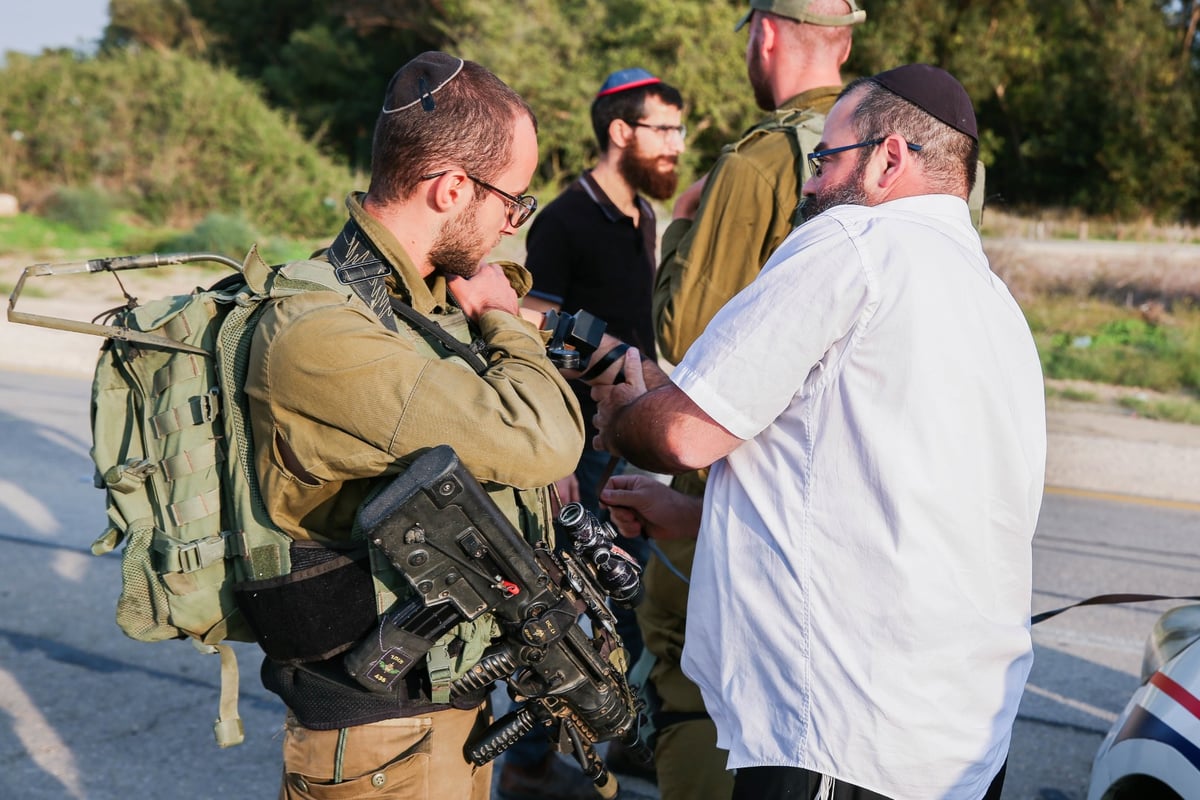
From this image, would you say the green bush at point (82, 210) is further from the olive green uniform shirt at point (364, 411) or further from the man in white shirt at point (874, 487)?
the man in white shirt at point (874, 487)

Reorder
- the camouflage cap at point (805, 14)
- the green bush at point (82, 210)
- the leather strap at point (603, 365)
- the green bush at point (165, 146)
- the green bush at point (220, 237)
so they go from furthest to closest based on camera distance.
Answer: the green bush at point (165, 146)
the green bush at point (82, 210)
the green bush at point (220, 237)
the camouflage cap at point (805, 14)
the leather strap at point (603, 365)

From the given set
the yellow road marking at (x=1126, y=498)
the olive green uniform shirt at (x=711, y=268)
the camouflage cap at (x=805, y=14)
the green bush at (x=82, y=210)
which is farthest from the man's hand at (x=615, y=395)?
the green bush at (x=82, y=210)

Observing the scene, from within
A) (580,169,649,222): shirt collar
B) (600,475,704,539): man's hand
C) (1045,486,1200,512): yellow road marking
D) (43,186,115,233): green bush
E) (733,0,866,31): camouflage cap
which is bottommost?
(43,186,115,233): green bush

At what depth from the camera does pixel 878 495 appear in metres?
1.74

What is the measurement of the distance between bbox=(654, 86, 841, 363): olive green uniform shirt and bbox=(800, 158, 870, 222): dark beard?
68 centimetres

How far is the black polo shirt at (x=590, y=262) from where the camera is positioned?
13.7 ft

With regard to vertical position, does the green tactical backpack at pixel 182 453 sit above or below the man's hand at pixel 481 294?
below

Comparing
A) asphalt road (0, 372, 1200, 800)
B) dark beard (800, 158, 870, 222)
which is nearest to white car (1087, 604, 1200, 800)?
asphalt road (0, 372, 1200, 800)

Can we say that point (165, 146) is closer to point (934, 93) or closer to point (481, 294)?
point (481, 294)

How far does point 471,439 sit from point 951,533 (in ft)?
2.57

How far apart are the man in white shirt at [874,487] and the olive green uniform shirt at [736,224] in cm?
83

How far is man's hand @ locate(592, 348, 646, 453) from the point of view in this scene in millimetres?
2188

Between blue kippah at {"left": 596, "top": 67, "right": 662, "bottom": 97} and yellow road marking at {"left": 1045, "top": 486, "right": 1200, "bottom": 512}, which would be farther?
yellow road marking at {"left": 1045, "top": 486, "right": 1200, "bottom": 512}

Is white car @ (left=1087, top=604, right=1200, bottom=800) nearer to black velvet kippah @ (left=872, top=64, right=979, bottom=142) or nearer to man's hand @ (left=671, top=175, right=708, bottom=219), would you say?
black velvet kippah @ (left=872, top=64, right=979, bottom=142)
